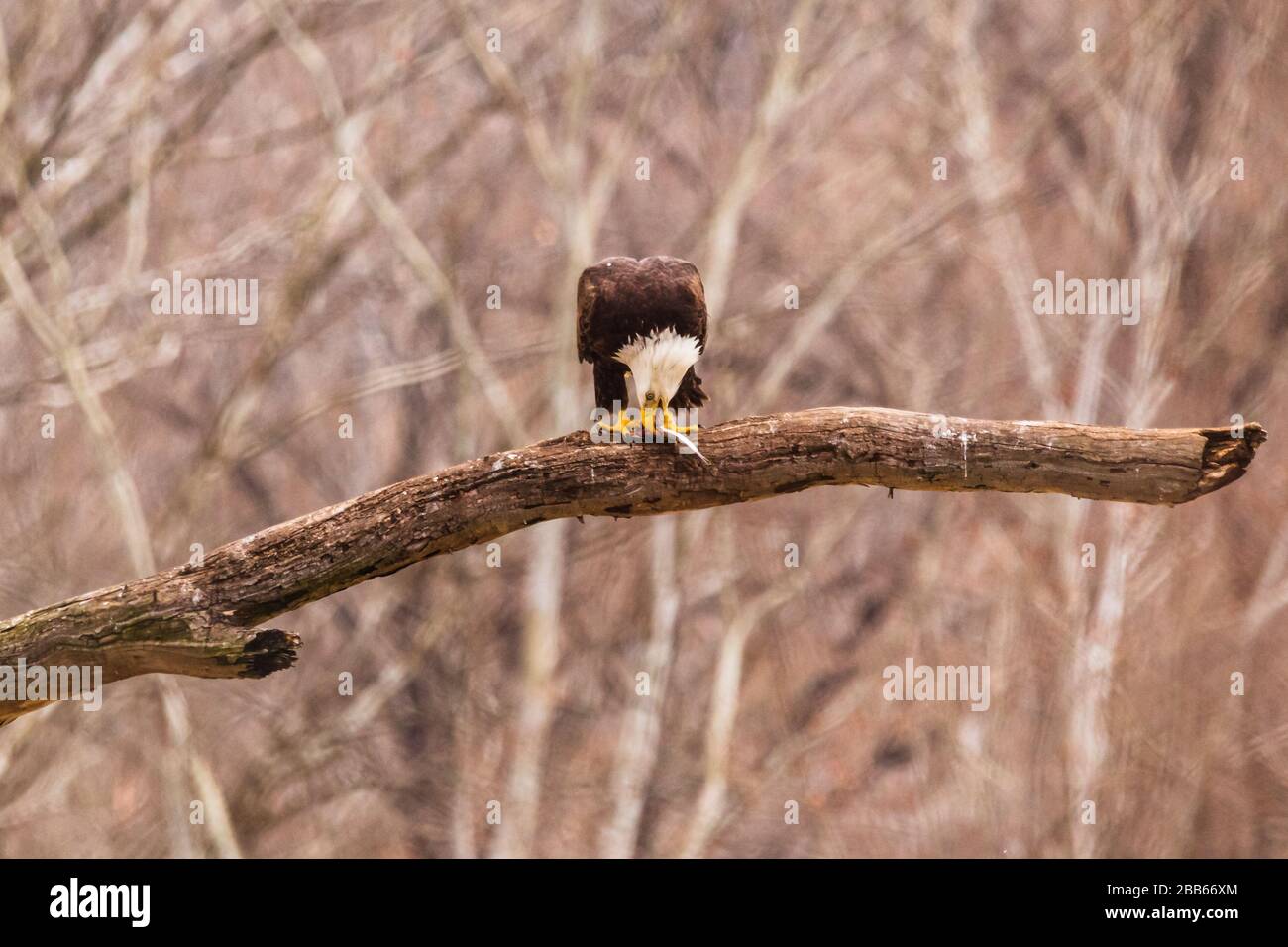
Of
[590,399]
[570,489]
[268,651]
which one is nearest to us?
[268,651]

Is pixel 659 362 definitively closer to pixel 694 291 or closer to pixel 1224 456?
pixel 694 291

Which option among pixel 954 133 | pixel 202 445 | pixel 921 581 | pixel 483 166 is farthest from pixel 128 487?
pixel 954 133

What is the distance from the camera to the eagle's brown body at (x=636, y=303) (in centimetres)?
310

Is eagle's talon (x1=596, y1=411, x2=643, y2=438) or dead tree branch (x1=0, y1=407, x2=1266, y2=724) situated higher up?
eagle's talon (x1=596, y1=411, x2=643, y2=438)

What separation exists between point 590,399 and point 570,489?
8.63 ft

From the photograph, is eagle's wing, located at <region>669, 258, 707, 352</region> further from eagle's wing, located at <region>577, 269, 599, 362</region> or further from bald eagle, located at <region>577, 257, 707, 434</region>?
eagle's wing, located at <region>577, 269, 599, 362</region>

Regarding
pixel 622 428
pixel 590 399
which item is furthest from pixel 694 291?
pixel 590 399

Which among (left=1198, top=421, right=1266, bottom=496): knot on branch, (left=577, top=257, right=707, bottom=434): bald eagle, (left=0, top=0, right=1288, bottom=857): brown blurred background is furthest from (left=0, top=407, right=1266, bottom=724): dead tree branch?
(left=0, top=0, right=1288, bottom=857): brown blurred background

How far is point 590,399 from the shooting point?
17.5 feet

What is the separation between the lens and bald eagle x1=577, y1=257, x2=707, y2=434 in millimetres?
3094

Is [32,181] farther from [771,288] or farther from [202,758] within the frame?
[771,288]

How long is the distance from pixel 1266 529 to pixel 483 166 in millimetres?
3912

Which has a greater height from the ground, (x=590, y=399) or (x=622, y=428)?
(x=590, y=399)

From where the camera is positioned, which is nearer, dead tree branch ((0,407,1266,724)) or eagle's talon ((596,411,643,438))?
dead tree branch ((0,407,1266,724))
